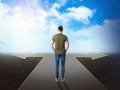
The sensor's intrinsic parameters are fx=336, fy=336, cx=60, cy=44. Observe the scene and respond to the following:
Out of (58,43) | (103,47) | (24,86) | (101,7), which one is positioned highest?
(101,7)

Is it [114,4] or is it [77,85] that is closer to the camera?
[77,85]

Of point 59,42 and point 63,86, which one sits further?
point 59,42

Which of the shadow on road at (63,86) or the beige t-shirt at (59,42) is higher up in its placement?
the beige t-shirt at (59,42)

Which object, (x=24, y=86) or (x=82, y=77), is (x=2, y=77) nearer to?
(x=24, y=86)

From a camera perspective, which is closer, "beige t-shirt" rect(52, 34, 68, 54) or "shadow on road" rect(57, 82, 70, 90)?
"shadow on road" rect(57, 82, 70, 90)

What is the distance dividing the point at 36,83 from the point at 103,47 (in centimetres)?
1140

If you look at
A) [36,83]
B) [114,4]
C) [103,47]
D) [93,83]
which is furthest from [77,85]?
[103,47]

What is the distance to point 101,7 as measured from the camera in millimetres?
16375

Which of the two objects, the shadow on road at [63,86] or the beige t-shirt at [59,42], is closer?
the shadow on road at [63,86]

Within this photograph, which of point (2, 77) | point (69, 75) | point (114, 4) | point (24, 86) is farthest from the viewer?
point (114, 4)

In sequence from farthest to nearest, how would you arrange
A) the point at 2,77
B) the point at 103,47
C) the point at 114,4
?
the point at 103,47 < the point at 114,4 < the point at 2,77

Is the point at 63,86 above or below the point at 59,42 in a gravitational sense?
below

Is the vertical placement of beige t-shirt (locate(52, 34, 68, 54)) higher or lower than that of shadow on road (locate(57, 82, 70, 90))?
higher

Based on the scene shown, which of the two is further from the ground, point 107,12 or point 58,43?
point 107,12
